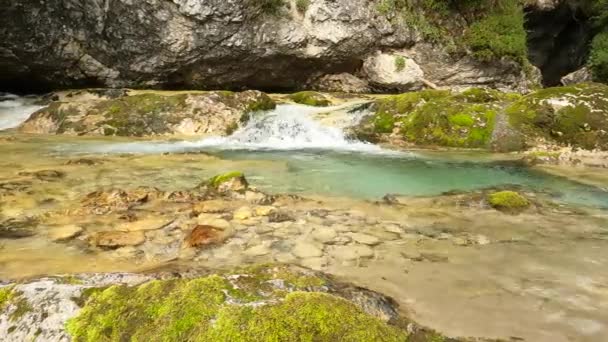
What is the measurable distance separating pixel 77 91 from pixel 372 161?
11.9 meters

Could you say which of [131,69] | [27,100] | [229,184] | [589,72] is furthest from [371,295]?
[589,72]

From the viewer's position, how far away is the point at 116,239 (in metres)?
4.13

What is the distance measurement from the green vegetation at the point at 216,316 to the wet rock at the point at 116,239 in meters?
1.58

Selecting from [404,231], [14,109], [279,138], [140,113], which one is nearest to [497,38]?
[279,138]

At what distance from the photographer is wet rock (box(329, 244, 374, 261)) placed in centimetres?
385

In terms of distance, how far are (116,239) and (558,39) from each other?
2938 cm

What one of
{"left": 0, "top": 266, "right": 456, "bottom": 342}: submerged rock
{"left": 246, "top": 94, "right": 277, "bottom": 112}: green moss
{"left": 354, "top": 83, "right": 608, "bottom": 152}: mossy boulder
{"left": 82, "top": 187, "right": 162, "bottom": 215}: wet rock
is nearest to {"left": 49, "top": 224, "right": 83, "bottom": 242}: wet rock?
{"left": 82, "top": 187, "right": 162, "bottom": 215}: wet rock

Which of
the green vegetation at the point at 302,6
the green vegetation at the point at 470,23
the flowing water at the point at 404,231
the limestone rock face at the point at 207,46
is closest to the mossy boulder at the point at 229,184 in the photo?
the flowing water at the point at 404,231

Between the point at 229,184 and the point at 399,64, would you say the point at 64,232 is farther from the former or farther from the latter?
the point at 399,64

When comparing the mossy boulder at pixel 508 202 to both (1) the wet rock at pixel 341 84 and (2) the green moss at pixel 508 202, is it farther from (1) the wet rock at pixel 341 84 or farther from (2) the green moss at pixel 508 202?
(1) the wet rock at pixel 341 84

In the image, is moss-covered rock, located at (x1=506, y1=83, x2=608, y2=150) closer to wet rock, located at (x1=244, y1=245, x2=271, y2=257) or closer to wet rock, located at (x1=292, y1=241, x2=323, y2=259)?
wet rock, located at (x1=292, y1=241, x2=323, y2=259)

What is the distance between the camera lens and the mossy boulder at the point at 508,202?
17.3 ft

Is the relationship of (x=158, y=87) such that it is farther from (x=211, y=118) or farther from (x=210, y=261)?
(x=210, y=261)

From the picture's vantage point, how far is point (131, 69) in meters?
16.5
